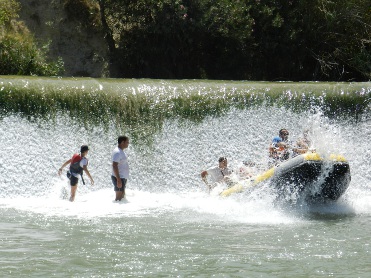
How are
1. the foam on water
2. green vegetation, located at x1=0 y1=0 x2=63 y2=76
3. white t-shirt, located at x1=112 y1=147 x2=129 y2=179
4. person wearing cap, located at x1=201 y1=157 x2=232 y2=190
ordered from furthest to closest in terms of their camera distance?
green vegetation, located at x1=0 y1=0 x2=63 y2=76, the foam on water, person wearing cap, located at x1=201 y1=157 x2=232 y2=190, white t-shirt, located at x1=112 y1=147 x2=129 y2=179

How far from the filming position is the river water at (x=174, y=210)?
28.5 feet

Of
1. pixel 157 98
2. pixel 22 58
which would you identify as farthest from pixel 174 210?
pixel 22 58

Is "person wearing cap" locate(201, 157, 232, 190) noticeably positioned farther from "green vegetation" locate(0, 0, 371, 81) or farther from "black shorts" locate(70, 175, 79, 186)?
"green vegetation" locate(0, 0, 371, 81)

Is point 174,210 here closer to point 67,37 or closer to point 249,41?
point 249,41

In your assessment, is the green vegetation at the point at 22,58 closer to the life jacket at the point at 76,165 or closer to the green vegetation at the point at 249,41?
the green vegetation at the point at 249,41

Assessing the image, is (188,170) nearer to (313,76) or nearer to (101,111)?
(101,111)

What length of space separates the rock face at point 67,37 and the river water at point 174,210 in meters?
6.83

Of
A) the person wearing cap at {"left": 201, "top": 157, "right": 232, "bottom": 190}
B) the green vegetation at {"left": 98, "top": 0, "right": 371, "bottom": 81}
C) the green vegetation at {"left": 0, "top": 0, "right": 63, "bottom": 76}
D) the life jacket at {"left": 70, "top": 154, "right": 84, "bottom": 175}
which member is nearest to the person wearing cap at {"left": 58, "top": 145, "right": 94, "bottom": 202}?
the life jacket at {"left": 70, "top": 154, "right": 84, "bottom": 175}

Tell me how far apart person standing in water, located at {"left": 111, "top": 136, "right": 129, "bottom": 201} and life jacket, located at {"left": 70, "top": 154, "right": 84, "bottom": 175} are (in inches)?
24.4

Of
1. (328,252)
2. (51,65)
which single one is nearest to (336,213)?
(328,252)

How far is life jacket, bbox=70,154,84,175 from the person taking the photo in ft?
42.6

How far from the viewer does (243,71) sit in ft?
69.9

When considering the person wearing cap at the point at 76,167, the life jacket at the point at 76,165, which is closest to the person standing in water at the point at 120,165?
the person wearing cap at the point at 76,167

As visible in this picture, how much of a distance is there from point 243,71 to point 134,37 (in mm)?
2943
